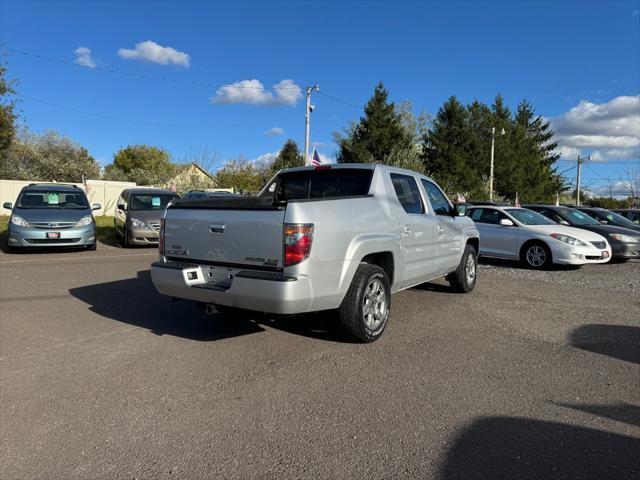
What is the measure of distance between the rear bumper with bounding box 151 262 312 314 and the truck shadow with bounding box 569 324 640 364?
313 cm

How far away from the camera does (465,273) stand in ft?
25.2

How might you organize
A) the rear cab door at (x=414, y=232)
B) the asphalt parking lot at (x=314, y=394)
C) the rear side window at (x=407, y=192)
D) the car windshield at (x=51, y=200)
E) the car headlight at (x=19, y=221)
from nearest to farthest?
1. the asphalt parking lot at (x=314, y=394)
2. the rear cab door at (x=414, y=232)
3. the rear side window at (x=407, y=192)
4. the car headlight at (x=19, y=221)
5. the car windshield at (x=51, y=200)

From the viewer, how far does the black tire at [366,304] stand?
4.72 m

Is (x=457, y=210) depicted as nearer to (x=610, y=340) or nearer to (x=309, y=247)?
(x=610, y=340)

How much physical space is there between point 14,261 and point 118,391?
28.2 feet

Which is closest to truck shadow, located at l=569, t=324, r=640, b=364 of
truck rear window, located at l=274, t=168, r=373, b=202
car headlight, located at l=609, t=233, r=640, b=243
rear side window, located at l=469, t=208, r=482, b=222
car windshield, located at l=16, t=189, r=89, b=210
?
truck rear window, located at l=274, t=168, r=373, b=202

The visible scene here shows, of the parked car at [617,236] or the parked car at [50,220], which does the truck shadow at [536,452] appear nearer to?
the parked car at [617,236]

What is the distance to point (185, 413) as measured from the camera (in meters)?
3.44

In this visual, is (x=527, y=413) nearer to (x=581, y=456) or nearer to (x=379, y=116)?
(x=581, y=456)

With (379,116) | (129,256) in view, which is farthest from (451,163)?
(129,256)

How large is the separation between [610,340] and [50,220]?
39.2 ft

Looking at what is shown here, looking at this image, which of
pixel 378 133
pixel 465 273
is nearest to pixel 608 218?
pixel 465 273

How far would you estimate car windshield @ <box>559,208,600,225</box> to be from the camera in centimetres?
1391

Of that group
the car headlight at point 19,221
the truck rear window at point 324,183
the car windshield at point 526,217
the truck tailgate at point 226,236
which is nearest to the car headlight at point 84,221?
the car headlight at point 19,221
